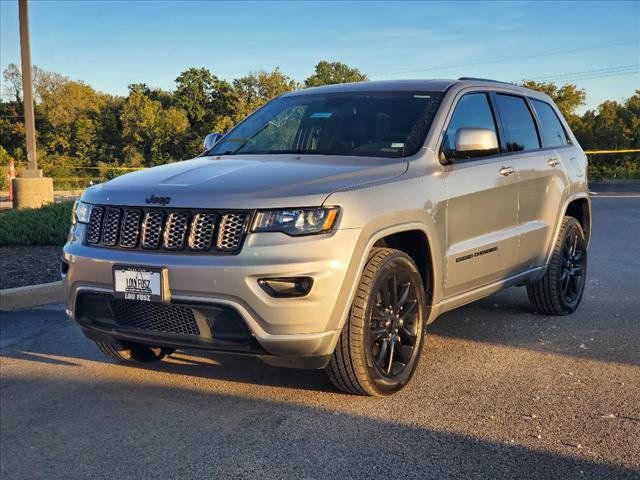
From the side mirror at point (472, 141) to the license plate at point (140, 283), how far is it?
2100mm

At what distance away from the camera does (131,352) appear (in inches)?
193

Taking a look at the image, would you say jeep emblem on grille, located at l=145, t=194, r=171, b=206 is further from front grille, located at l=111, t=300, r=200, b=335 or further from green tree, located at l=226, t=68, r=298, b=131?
green tree, located at l=226, t=68, r=298, b=131

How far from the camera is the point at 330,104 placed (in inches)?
209

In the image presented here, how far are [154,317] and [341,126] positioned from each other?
1984mm

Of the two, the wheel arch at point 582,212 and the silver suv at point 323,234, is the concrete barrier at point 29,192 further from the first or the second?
the wheel arch at point 582,212

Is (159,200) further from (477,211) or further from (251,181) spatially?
(477,211)

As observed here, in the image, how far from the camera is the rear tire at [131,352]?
189 inches

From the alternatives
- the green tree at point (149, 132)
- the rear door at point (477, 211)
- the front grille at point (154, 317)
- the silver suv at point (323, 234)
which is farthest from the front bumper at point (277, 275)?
the green tree at point (149, 132)

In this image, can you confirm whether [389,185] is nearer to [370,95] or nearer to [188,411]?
[370,95]

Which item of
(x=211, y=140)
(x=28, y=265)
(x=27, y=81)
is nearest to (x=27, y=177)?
(x=27, y=81)

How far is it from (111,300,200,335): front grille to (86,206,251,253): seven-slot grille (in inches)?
12.8

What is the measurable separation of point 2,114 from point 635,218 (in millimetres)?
60445

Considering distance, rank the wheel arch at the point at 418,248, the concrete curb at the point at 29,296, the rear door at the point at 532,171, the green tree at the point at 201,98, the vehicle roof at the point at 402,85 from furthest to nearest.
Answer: the green tree at the point at 201,98, the concrete curb at the point at 29,296, the rear door at the point at 532,171, the vehicle roof at the point at 402,85, the wheel arch at the point at 418,248

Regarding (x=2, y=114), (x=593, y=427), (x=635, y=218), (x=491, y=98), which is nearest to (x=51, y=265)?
(x=491, y=98)
